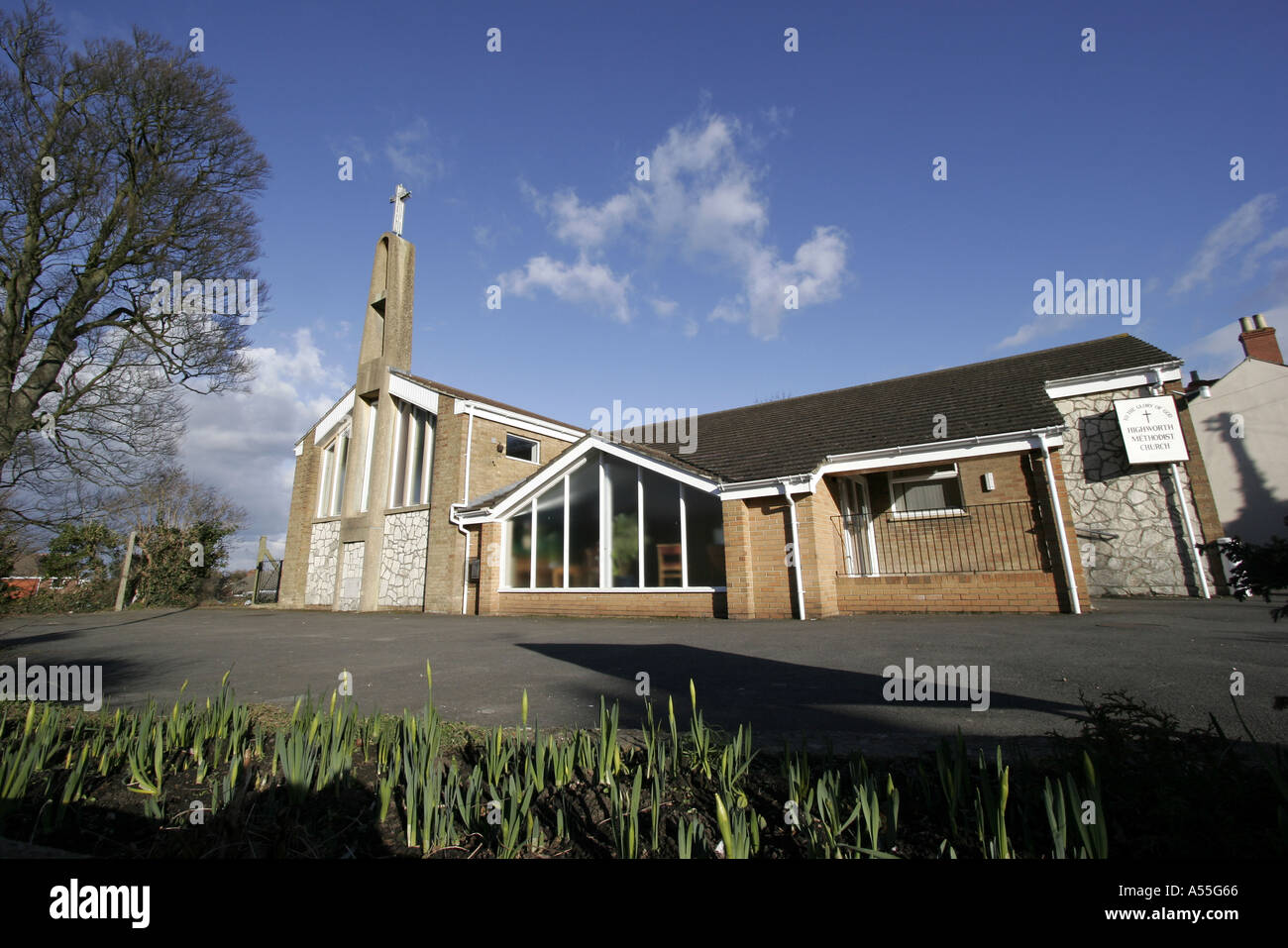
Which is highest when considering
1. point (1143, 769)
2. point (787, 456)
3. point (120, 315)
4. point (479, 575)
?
point (120, 315)

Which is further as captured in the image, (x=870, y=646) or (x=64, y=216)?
(x=64, y=216)

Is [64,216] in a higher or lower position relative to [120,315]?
higher

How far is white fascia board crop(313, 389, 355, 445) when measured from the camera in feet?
64.4

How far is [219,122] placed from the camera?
14281 millimetres

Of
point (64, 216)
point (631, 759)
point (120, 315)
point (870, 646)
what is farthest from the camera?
point (120, 315)

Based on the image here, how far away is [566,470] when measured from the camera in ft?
43.3

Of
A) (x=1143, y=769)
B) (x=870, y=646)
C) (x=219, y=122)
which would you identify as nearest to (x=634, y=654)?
(x=870, y=646)

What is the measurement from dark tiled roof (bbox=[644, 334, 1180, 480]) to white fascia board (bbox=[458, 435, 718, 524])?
18.1 inches

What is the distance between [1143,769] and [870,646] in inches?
181

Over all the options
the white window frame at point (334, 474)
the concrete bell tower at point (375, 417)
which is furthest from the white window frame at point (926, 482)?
the white window frame at point (334, 474)

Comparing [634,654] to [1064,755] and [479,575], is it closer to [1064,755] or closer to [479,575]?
[1064,755]

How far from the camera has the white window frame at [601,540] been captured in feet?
37.4

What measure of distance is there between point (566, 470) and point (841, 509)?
6.18 meters

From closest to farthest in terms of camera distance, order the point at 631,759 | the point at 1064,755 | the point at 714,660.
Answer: the point at 1064,755 → the point at 631,759 → the point at 714,660
